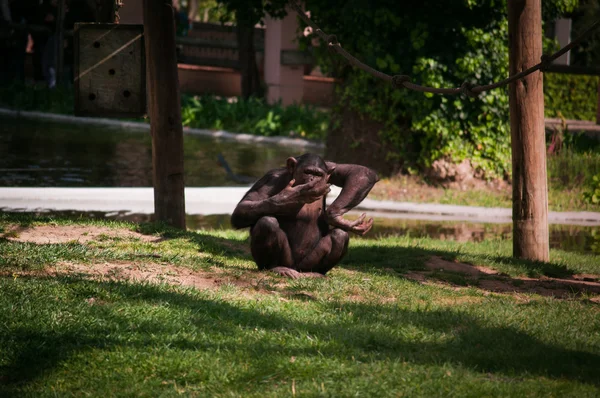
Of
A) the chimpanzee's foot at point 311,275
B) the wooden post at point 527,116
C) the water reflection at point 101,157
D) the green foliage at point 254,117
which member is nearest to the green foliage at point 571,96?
the green foliage at point 254,117

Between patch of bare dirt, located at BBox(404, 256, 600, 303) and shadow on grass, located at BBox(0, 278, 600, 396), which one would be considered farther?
patch of bare dirt, located at BBox(404, 256, 600, 303)

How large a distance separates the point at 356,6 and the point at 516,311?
8410 millimetres

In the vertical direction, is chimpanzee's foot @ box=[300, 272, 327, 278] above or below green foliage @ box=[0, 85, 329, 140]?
below

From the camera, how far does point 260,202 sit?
675 cm

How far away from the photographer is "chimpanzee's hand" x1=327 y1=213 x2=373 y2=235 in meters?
6.67

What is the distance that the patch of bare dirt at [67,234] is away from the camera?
7655mm

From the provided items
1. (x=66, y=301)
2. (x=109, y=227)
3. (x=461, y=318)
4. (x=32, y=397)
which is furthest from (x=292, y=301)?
(x=109, y=227)

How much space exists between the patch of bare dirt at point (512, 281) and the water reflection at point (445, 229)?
3.00 m

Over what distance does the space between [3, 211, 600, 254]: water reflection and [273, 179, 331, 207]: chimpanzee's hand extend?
4.90 m

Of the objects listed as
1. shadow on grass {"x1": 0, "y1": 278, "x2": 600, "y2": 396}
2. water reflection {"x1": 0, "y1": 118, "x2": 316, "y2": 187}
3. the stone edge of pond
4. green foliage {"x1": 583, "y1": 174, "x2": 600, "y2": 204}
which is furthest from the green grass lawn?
the stone edge of pond

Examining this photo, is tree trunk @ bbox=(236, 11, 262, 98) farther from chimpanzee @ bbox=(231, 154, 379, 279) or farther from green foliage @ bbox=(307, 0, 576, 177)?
chimpanzee @ bbox=(231, 154, 379, 279)

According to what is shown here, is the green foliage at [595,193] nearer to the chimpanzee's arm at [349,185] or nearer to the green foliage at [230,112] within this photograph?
the chimpanzee's arm at [349,185]

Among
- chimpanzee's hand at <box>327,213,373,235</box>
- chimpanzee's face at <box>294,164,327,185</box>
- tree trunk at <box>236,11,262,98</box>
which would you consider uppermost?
tree trunk at <box>236,11,262,98</box>

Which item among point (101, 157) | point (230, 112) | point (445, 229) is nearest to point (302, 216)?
point (445, 229)
